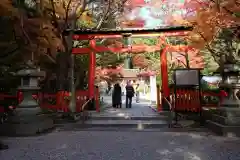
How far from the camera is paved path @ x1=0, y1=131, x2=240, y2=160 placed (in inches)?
222

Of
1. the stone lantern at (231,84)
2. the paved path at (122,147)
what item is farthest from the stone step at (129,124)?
the stone lantern at (231,84)

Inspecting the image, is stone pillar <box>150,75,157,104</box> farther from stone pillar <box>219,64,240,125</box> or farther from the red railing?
stone pillar <box>219,64,240,125</box>

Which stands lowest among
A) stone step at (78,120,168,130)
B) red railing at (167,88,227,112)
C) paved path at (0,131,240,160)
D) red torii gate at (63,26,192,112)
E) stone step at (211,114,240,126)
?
paved path at (0,131,240,160)

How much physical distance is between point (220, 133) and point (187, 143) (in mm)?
1683

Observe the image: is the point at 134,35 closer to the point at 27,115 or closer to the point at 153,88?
the point at 27,115

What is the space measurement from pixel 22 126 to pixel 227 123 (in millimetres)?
6429

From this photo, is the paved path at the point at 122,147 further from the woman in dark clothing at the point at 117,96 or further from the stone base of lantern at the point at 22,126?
the woman in dark clothing at the point at 117,96

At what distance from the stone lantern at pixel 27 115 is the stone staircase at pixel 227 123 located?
5.73 meters

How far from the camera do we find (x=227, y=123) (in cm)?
799

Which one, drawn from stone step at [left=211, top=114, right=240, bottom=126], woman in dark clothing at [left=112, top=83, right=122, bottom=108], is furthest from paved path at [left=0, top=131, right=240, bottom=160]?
woman in dark clothing at [left=112, top=83, right=122, bottom=108]

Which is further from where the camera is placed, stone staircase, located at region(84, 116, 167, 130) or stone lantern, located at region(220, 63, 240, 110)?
stone staircase, located at region(84, 116, 167, 130)

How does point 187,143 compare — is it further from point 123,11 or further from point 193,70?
point 123,11

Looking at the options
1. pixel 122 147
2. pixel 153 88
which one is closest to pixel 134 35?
pixel 153 88

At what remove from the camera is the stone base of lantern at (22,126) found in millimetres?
8258
